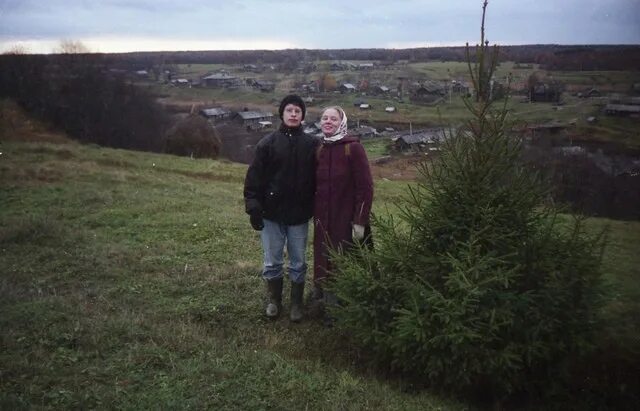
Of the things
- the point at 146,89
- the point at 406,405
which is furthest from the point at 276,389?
the point at 146,89

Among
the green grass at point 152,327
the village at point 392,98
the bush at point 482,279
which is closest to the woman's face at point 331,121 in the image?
the village at point 392,98

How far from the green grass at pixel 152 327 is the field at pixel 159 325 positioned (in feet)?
0.06

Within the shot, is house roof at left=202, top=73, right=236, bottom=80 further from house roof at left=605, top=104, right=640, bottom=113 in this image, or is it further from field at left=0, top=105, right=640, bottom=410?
field at left=0, top=105, right=640, bottom=410

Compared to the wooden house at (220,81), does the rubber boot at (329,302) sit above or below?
below

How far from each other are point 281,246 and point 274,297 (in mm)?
776

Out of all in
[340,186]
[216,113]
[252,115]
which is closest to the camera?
[340,186]

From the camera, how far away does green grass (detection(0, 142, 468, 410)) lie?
4109mm

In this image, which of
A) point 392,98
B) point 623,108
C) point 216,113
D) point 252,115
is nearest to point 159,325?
point 623,108

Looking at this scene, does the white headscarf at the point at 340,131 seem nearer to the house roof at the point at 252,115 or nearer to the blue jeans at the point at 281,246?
the blue jeans at the point at 281,246

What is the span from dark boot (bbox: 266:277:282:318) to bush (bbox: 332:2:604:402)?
1.57 meters

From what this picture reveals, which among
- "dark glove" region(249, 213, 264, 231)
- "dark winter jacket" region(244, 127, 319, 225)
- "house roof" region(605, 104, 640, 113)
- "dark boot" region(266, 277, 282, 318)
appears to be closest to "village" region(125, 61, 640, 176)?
"house roof" region(605, 104, 640, 113)

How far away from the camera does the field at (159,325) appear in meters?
4.12

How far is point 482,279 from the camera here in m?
4.20

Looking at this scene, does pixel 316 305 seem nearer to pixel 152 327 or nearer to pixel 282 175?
pixel 282 175
